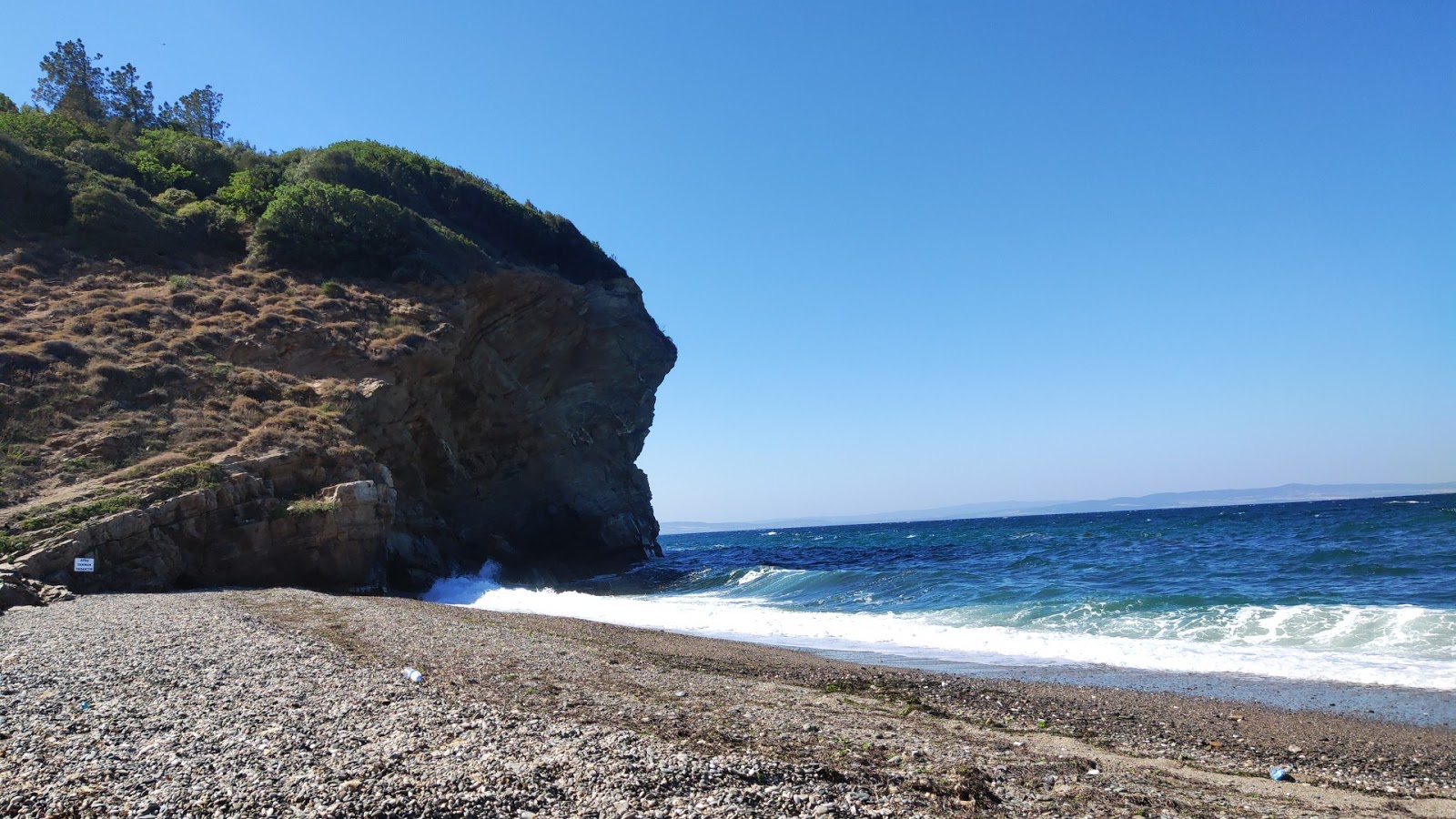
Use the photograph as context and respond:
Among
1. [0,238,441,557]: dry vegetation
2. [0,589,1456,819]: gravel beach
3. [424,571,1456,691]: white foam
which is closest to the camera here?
[0,589,1456,819]: gravel beach

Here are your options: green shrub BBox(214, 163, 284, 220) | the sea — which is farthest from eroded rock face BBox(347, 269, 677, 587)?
green shrub BBox(214, 163, 284, 220)

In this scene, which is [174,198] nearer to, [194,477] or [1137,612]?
[194,477]

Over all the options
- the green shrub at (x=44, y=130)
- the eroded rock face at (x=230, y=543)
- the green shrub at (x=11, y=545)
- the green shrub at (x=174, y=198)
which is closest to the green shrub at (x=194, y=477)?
the eroded rock face at (x=230, y=543)

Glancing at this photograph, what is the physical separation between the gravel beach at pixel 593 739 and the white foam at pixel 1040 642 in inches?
119

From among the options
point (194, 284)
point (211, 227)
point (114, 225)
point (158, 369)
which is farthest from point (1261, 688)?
point (211, 227)

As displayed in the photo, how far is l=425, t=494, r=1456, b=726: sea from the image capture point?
12.1 meters

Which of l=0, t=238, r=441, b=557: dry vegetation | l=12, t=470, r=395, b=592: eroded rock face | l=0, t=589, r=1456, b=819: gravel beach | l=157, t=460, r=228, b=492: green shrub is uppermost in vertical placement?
l=0, t=238, r=441, b=557: dry vegetation

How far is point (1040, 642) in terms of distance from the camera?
50.2 ft

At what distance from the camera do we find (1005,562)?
32938 mm

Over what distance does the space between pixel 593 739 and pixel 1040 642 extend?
11.8 m

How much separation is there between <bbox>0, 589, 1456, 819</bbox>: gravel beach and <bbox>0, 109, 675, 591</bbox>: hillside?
9.10 meters

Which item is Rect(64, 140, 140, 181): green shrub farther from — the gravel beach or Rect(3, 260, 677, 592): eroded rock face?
the gravel beach

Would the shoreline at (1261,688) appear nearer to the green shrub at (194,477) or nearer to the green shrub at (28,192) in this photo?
the green shrub at (194,477)

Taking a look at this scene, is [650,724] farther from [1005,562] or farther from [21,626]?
[1005,562]
